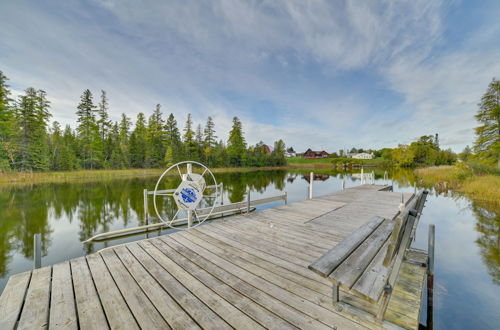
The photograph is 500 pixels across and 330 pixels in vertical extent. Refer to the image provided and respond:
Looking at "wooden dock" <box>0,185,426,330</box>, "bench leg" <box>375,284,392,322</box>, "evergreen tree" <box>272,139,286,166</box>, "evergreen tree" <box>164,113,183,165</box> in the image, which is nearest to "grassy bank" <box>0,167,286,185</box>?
"evergreen tree" <box>164,113,183,165</box>

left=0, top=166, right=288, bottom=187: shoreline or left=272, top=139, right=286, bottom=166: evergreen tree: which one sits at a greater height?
left=272, top=139, right=286, bottom=166: evergreen tree

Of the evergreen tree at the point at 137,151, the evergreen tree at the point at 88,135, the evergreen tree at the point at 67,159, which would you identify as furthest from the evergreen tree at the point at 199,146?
the evergreen tree at the point at 67,159

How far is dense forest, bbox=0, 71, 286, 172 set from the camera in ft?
68.4

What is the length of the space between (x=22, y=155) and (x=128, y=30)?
20.1 meters

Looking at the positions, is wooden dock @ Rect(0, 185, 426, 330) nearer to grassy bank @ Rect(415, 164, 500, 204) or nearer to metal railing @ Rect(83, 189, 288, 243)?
metal railing @ Rect(83, 189, 288, 243)

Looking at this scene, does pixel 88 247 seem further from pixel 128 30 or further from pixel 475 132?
pixel 475 132

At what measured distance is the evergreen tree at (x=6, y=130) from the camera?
18.7 m

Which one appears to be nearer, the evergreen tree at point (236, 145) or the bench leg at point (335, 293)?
the bench leg at point (335, 293)

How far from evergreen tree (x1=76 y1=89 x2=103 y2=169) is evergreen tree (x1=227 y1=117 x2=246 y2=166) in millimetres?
22856

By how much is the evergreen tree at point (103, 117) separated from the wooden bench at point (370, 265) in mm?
38697

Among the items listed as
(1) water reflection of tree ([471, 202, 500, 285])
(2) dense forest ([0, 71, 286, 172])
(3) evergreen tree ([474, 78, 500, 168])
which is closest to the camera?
(1) water reflection of tree ([471, 202, 500, 285])

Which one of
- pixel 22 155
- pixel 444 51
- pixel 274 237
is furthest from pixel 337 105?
pixel 22 155

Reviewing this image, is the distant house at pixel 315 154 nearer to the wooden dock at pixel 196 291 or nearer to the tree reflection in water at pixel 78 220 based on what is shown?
the tree reflection in water at pixel 78 220

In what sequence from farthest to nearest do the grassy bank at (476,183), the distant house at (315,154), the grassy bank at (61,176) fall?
the distant house at (315,154), the grassy bank at (61,176), the grassy bank at (476,183)
